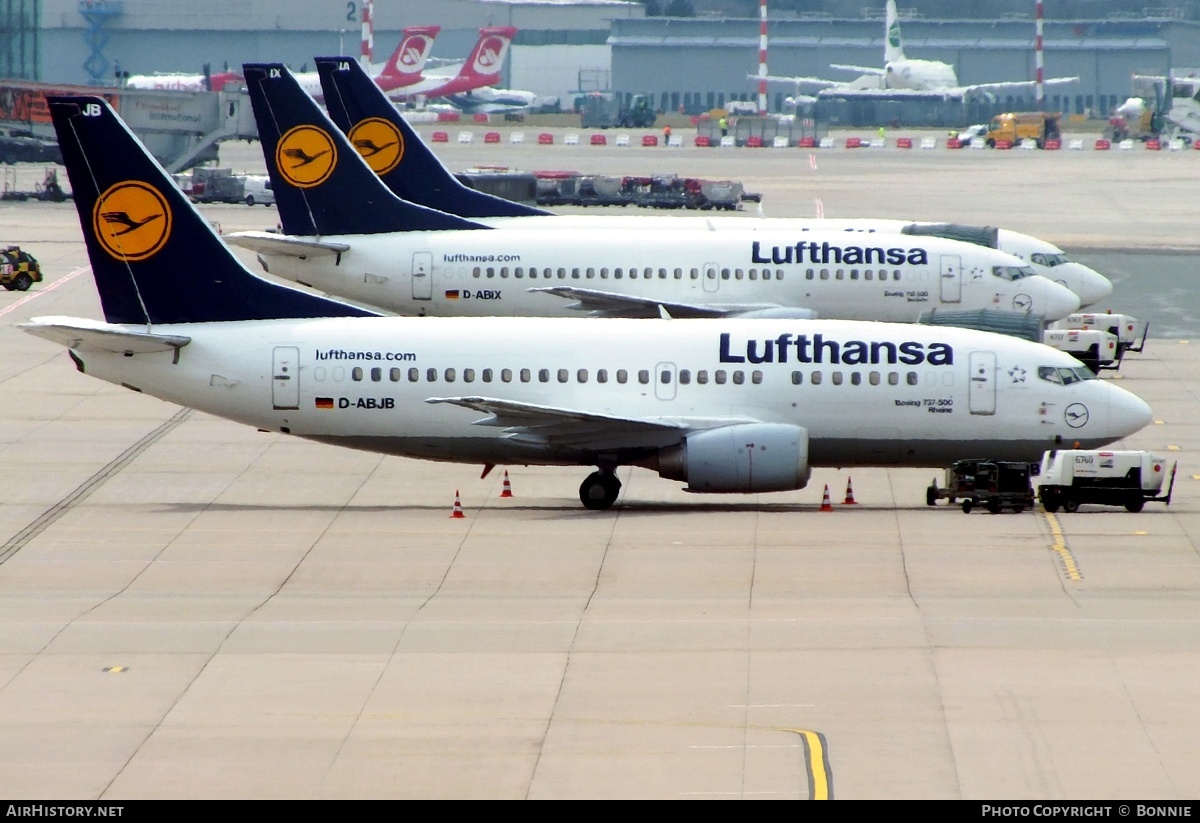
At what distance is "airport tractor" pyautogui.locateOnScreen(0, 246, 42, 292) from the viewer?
241 ft

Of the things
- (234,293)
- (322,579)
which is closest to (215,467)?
(234,293)

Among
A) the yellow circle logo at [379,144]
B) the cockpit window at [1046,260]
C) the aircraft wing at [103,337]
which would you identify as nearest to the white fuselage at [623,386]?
the aircraft wing at [103,337]

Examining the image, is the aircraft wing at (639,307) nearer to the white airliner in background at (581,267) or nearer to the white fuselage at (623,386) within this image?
the white airliner in background at (581,267)

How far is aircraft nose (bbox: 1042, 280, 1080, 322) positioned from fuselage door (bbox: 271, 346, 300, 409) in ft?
92.7

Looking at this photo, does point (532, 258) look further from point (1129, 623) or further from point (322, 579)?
point (1129, 623)

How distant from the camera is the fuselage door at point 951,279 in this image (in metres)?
56.3

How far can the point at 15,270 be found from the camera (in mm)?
73625

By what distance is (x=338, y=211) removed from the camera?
55.9 metres

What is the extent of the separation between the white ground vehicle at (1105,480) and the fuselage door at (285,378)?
1614cm

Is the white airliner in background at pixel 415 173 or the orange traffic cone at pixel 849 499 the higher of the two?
the white airliner in background at pixel 415 173

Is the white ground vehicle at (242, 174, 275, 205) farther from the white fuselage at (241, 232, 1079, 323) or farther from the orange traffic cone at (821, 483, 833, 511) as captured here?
the orange traffic cone at (821, 483, 833, 511)

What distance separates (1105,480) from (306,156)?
2757 cm

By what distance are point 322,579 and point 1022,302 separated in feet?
105

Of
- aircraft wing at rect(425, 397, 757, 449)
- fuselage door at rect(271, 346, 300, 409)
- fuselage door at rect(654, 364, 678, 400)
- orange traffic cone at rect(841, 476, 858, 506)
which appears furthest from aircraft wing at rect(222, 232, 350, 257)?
orange traffic cone at rect(841, 476, 858, 506)
